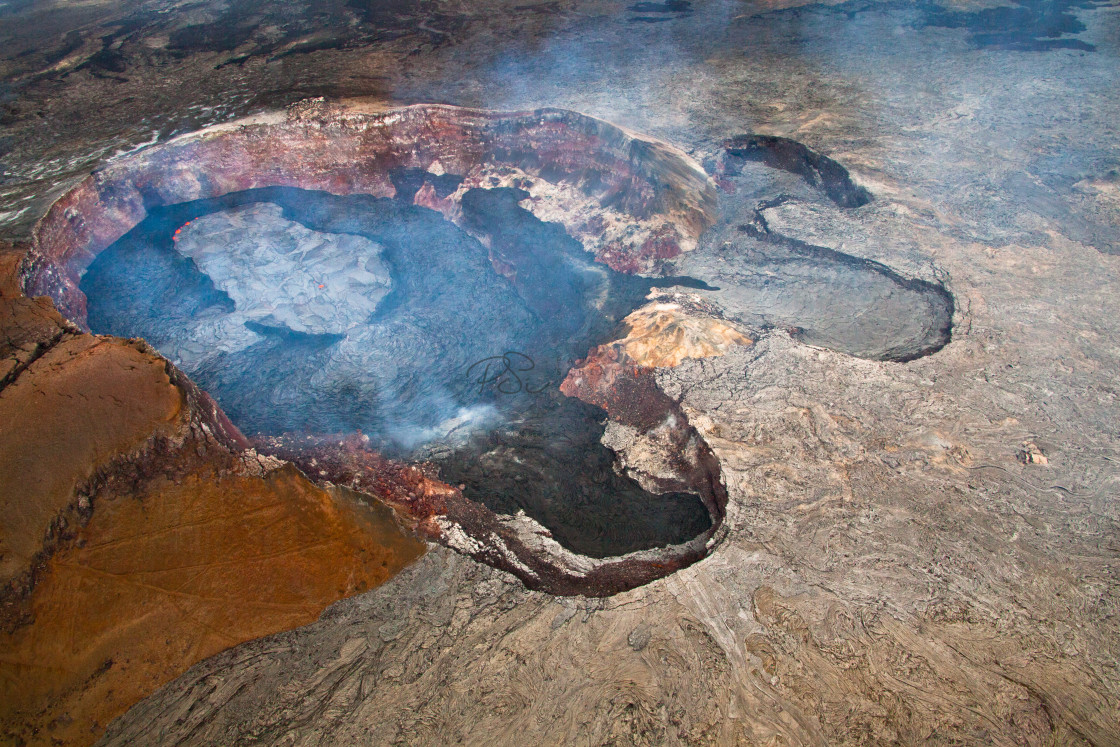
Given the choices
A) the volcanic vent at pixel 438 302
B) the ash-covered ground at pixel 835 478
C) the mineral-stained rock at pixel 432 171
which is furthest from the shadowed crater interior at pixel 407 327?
the ash-covered ground at pixel 835 478

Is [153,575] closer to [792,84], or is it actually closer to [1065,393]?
[1065,393]

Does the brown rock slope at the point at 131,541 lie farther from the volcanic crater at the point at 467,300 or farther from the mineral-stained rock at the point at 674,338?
the mineral-stained rock at the point at 674,338

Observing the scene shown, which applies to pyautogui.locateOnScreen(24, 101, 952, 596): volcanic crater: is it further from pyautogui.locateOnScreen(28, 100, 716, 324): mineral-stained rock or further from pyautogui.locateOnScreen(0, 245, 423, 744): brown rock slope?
pyautogui.locateOnScreen(0, 245, 423, 744): brown rock slope

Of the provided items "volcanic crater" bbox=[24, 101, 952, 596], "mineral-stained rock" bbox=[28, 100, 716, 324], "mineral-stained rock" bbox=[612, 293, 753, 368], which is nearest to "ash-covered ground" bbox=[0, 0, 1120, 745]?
"mineral-stained rock" bbox=[612, 293, 753, 368]

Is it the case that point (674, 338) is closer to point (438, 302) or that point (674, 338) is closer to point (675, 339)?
point (675, 339)

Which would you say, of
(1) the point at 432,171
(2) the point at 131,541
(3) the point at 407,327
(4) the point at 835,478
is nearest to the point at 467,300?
(3) the point at 407,327

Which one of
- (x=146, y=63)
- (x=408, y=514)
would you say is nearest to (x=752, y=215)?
(x=408, y=514)
